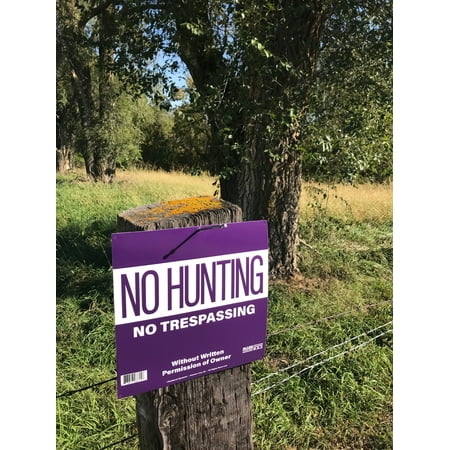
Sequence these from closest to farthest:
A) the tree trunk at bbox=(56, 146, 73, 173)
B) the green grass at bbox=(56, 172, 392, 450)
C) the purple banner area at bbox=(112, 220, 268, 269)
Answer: the purple banner area at bbox=(112, 220, 268, 269)
the green grass at bbox=(56, 172, 392, 450)
the tree trunk at bbox=(56, 146, 73, 173)

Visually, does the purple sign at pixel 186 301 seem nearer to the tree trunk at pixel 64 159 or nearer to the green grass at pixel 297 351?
the green grass at pixel 297 351

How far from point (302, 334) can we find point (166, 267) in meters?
2.49

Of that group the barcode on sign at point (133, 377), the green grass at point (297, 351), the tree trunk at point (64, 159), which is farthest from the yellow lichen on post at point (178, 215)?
the tree trunk at point (64, 159)

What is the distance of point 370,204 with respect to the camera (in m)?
7.97

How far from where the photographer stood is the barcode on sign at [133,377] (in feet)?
3.22

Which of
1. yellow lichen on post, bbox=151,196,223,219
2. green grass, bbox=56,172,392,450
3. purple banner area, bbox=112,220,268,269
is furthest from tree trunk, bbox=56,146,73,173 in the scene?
purple banner area, bbox=112,220,268,269

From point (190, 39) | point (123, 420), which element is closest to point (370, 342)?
point (123, 420)

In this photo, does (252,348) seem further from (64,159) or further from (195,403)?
(64,159)

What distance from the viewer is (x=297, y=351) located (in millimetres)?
3051

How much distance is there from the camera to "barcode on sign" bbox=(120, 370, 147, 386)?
98 cm

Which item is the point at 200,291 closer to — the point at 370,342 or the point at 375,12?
the point at 370,342

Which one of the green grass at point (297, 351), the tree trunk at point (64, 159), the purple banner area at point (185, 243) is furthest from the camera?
the tree trunk at point (64, 159)

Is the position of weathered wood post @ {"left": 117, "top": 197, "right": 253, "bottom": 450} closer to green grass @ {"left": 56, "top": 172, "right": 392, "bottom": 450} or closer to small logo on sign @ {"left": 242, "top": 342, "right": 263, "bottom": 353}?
small logo on sign @ {"left": 242, "top": 342, "right": 263, "bottom": 353}

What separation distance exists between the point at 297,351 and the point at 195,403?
2.13 m
